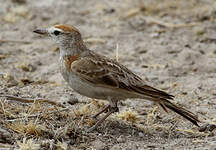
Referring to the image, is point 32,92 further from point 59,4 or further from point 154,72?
point 59,4

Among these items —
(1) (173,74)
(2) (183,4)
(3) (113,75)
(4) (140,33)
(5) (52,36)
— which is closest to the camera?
(3) (113,75)

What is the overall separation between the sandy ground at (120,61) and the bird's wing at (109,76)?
0.53 meters

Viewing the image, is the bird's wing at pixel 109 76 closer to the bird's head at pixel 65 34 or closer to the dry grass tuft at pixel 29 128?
the bird's head at pixel 65 34

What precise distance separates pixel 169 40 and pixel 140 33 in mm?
703

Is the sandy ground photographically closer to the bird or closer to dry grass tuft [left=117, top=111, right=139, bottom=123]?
dry grass tuft [left=117, top=111, right=139, bottom=123]

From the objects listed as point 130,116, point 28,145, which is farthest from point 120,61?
point 28,145

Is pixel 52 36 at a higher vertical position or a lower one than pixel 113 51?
higher

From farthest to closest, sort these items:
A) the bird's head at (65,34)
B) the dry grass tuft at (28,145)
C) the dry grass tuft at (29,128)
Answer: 1. the bird's head at (65,34)
2. the dry grass tuft at (29,128)
3. the dry grass tuft at (28,145)

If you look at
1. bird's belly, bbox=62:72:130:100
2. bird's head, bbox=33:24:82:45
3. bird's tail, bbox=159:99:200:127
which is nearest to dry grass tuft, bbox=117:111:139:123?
bird's tail, bbox=159:99:200:127

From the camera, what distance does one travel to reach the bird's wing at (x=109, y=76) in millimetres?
5633

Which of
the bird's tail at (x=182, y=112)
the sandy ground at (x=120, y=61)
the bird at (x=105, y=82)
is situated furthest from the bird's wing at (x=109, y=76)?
the sandy ground at (x=120, y=61)

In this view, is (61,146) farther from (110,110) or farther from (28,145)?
(110,110)

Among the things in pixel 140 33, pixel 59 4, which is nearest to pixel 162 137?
pixel 140 33

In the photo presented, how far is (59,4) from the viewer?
11719mm
